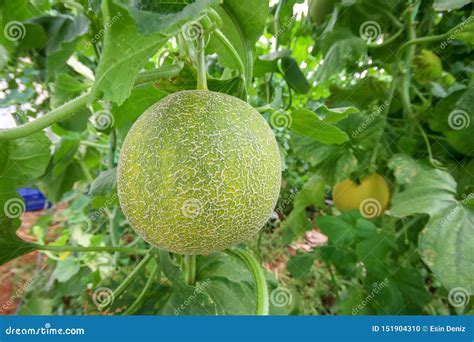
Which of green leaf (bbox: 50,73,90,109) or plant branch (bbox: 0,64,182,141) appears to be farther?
green leaf (bbox: 50,73,90,109)

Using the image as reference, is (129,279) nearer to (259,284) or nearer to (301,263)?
(259,284)

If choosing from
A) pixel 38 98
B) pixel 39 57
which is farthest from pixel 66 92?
pixel 38 98

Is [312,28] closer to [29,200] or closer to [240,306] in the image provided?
[240,306]

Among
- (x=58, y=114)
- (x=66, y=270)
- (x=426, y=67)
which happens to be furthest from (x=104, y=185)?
(x=426, y=67)

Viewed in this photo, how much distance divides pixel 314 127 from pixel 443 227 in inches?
13.9

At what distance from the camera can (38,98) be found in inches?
60.4

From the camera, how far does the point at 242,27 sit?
0.68 meters

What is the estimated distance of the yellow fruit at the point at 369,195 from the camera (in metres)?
1.26

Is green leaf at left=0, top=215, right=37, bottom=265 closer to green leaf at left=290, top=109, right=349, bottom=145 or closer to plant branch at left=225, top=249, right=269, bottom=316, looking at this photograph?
plant branch at left=225, top=249, right=269, bottom=316

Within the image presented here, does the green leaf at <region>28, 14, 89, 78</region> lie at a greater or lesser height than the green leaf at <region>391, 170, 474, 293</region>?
greater

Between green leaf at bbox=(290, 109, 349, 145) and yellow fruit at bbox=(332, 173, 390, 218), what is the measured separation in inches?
20.1

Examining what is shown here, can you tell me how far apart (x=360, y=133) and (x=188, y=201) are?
2.73 ft

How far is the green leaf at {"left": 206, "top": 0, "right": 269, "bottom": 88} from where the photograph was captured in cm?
64

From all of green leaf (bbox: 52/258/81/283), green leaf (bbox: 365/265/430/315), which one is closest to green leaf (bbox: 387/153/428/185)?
green leaf (bbox: 365/265/430/315)
